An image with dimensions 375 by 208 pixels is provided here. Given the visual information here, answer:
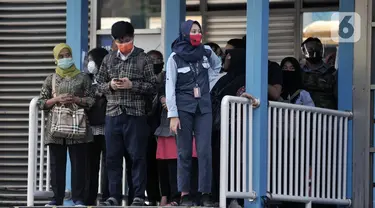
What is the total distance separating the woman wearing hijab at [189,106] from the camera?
11.1 m

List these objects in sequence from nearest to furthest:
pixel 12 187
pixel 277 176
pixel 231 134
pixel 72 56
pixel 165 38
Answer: pixel 231 134 → pixel 277 176 → pixel 72 56 → pixel 165 38 → pixel 12 187

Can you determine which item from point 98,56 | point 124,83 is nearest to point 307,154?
point 124,83

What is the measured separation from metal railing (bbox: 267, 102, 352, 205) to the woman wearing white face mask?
6.00 ft

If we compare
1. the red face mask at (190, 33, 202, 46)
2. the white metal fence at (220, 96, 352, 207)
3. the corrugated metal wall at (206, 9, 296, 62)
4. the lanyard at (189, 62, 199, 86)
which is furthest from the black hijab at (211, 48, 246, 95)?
the corrugated metal wall at (206, 9, 296, 62)

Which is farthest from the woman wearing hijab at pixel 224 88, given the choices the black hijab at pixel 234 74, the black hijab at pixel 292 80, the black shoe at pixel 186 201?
the black hijab at pixel 292 80

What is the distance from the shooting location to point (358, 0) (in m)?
13.2

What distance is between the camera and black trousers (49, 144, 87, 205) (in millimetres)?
11922

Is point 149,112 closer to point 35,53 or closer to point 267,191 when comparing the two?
point 267,191

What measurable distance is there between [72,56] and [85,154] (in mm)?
1217

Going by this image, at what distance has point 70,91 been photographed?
11.9 metres

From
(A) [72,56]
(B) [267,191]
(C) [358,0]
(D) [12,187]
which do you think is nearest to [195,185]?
(B) [267,191]

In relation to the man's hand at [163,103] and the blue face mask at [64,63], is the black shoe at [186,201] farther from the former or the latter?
the blue face mask at [64,63]

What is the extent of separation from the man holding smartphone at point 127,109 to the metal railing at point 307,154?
1.27 m

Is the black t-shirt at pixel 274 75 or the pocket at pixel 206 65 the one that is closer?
the pocket at pixel 206 65
